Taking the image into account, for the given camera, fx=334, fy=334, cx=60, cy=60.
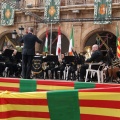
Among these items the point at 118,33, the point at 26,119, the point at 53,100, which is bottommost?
the point at 26,119

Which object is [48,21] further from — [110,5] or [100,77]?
[100,77]

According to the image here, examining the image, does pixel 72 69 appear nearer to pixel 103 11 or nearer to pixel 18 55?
pixel 18 55

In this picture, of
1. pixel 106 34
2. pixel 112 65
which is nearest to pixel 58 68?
pixel 112 65

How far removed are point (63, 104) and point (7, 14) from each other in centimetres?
2407

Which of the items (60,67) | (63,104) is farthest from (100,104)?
(60,67)

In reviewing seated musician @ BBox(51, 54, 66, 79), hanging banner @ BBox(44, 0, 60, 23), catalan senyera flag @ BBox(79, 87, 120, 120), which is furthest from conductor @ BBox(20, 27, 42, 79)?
hanging banner @ BBox(44, 0, 60, 23)

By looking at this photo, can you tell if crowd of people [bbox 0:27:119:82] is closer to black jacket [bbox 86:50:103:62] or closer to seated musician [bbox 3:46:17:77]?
seated musician [bbox 3:46:17:77]

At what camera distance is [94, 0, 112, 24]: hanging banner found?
74.3 feet

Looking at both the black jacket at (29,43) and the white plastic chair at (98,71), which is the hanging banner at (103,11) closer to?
the white plastic chair at (98,71)

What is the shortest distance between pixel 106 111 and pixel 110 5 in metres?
19.9

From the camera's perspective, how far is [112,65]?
36.2 ft

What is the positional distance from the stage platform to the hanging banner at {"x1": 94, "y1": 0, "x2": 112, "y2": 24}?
19.1 meters

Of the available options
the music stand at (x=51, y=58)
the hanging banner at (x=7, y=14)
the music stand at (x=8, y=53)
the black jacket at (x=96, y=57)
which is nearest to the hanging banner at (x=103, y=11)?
the hanging banner at (x=7, y=14)

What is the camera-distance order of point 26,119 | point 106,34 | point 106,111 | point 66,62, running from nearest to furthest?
point 106,111, point 26,119, point 66,62, point 106,34
